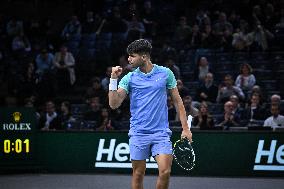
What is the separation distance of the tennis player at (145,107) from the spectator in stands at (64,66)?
11.5m

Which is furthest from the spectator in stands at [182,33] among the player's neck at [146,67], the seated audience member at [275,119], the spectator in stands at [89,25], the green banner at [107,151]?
the player's neck at [146,67]

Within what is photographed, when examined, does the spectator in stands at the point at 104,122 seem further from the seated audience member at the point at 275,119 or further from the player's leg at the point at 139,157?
the player's leg at the point at 139,157

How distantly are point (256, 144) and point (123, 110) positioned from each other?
4325mm

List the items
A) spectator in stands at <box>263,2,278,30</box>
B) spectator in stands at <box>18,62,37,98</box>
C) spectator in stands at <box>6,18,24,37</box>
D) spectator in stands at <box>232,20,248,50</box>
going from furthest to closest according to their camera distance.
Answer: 1. spectator in stands at <box>6,18,24,37</box>
2. spectator in stands at <box>18,62,37,98</box>
3. spectator in stands at <box>263,2,278,30</box>
4. spectator in stands at <box>232,20,248,50</box>

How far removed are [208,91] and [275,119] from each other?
8.19 ft

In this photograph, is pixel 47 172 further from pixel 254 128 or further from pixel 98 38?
pixel 98 38

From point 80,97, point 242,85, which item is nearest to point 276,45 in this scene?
point 242,85

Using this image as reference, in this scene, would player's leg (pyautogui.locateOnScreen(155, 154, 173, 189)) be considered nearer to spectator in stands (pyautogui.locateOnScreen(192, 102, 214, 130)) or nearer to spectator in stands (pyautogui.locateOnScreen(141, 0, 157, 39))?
spectator in stands (pyautogui.locateOnScreen(192, 102, 214, 130))

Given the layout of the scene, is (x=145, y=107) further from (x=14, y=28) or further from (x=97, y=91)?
(x=14, y=28)

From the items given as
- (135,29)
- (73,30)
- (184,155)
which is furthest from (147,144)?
(73,30)

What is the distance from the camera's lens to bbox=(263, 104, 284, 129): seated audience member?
45.2ft

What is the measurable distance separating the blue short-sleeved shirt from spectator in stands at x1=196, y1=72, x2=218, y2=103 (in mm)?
8636

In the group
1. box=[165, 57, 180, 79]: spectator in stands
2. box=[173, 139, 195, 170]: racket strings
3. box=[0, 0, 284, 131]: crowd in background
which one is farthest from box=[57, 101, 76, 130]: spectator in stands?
box=[173, 139, 195, 170]: racket strings

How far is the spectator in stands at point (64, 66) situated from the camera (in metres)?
18.7
